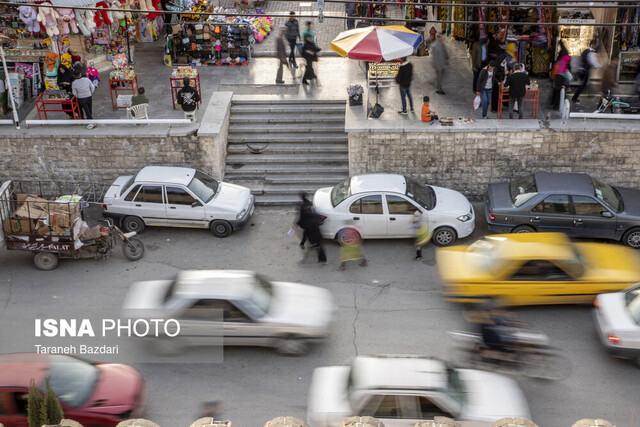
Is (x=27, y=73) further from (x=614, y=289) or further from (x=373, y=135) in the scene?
(x=614, y=289)

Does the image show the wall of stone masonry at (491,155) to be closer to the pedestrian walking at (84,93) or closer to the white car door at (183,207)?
the white car door at (183,207)

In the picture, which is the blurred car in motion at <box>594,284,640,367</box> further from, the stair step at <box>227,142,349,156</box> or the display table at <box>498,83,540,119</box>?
the stair step at <box>227,142,349,156</box>

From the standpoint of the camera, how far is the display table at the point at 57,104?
17922 mm

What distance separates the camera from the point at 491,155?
668 inches

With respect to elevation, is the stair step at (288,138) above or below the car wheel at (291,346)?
above

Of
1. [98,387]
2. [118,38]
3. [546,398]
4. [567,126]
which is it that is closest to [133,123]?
[118,38]

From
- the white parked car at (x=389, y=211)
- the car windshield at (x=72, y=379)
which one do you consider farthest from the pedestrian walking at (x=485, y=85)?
the car windshield at (x=72, y=379)

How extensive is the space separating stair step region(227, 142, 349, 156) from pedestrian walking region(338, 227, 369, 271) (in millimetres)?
3463

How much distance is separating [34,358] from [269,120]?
9.86 meters

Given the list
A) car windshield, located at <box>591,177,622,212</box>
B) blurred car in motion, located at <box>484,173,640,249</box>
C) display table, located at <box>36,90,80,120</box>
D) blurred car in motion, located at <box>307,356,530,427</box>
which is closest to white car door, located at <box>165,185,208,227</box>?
display table, located at <box>36,90,80,120</box>

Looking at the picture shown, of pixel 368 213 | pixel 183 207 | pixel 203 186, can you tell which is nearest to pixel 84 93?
pixel 203 186

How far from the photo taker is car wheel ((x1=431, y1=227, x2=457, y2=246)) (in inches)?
598

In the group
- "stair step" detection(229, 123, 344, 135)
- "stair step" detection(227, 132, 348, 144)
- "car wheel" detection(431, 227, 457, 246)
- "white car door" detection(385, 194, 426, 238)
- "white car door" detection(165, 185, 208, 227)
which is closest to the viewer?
"white car door" detection(385, 194, 426, 238)

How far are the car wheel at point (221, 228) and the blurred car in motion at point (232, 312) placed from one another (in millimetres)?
3619
